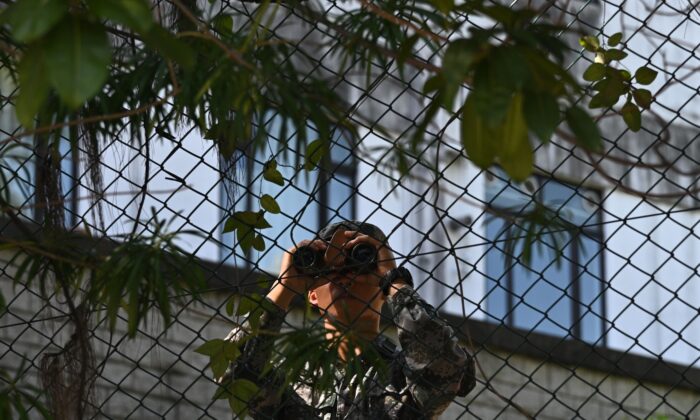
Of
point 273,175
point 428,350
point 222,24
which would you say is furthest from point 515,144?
point 428,350

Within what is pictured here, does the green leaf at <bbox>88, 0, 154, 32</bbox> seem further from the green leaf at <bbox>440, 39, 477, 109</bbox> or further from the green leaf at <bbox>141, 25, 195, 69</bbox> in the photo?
the green leaf at <bbox>440, 39, 477, 109</bbox>

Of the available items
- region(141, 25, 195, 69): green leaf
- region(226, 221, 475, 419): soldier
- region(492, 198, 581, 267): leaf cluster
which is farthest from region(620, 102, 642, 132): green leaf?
region(141, 25, 195, 69): green leaf

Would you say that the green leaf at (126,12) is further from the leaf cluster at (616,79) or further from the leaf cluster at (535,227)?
the leaf cluster at (616,79)

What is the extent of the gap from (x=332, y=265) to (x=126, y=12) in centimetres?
147

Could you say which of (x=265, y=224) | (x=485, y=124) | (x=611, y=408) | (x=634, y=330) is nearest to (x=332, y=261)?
(x=265, y=224)

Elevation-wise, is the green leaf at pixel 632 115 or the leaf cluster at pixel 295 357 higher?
the green leaf at pixel 632 115

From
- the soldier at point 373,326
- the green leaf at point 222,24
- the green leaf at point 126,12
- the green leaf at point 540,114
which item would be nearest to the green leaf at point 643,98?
the soldier at point 373,326

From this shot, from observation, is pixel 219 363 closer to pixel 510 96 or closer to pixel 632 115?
pixel 632 115

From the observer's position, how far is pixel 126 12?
1855mm

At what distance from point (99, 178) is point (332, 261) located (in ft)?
1.75

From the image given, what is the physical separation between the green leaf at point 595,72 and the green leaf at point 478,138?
1.43m

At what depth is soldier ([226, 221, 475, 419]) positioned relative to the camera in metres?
3.21

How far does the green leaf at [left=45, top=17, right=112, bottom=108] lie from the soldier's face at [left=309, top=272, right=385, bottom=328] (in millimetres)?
1422

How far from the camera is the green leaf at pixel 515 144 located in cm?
190
